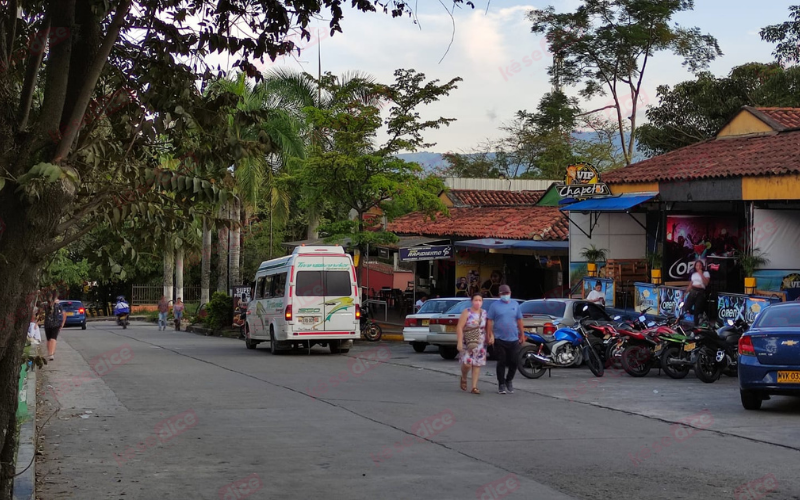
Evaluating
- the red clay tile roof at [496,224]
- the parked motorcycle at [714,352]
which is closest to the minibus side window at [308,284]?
the parked motorcycle at [714,352]

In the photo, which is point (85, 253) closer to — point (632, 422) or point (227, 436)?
point (227, 436)

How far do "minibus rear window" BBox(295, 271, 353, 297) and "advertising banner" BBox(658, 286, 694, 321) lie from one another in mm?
8199

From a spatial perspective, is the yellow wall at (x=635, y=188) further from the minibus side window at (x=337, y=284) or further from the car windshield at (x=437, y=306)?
the minibus side window at (x=337, y=284)

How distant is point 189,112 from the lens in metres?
7.68

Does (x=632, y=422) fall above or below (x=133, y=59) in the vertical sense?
below

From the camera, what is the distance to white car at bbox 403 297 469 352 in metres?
24.6

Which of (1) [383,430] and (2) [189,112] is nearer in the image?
(2) [189,112]

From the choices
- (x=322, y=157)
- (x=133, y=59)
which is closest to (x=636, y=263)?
(x=322, y=157)

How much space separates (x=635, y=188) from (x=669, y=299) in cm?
383

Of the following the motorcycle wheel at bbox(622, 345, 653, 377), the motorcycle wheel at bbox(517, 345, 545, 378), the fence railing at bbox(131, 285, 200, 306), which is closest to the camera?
the motorcycle wheel at bbox(517, 345, 545, 378)

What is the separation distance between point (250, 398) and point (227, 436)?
3.76 meters

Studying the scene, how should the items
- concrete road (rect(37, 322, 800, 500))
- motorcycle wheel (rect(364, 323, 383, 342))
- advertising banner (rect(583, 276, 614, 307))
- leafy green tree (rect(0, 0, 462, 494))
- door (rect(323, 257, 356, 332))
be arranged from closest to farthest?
leafy green tree (rect(0, 0, 462, 494)) < concrete road (rect(37, 322, 800, 500)) < door (rect(323, 257, 356, 332)) < advertising banner (rect(583, 276, 614, 307)) < motorcycle wheel (rect(364, 323, 383, 342))

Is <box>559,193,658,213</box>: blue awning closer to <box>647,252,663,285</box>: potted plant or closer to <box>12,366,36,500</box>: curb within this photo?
<box>647,252,663,285</box>: potted plant

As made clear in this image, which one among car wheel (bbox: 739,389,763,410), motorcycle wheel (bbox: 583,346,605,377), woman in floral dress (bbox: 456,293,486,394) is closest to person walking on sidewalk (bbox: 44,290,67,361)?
woman in floral dress (bbox: 456,293,486,394)
